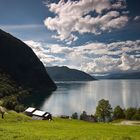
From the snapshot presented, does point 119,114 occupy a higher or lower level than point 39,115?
higher

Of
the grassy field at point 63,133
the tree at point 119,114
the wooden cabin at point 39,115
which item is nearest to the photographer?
the grassy field at point 63,133

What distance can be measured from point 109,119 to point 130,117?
1275 centimetres

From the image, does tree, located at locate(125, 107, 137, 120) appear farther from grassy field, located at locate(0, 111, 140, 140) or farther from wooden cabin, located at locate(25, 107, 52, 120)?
grassy field, located at locate(0, 111, 140, 140)

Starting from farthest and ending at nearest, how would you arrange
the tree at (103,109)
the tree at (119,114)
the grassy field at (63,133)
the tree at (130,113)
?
the tree at (119,114) → the tree at (103,109) → the tree at (130,113) → the grassy field at (63,133)

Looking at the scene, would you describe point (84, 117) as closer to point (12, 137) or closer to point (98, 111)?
point (98, 111)

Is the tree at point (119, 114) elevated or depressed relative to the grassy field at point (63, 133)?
depressed

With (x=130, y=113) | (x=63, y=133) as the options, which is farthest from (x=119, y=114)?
(x=63, y=133)

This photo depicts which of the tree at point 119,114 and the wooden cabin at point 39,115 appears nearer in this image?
the wooden cabin at point 39,115

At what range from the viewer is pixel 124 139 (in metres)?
31.1

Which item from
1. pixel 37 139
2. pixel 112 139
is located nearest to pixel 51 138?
pixel 37 139

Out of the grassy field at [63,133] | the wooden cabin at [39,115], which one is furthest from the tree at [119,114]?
the grassy field at [63,133]

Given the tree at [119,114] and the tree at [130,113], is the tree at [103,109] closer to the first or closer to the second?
the tree at [119,114]

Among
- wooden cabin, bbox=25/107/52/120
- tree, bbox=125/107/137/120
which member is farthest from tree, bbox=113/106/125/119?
wooden cabin, bbox=25/107/52/120

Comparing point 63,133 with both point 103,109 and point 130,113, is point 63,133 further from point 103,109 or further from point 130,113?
point 103,109
